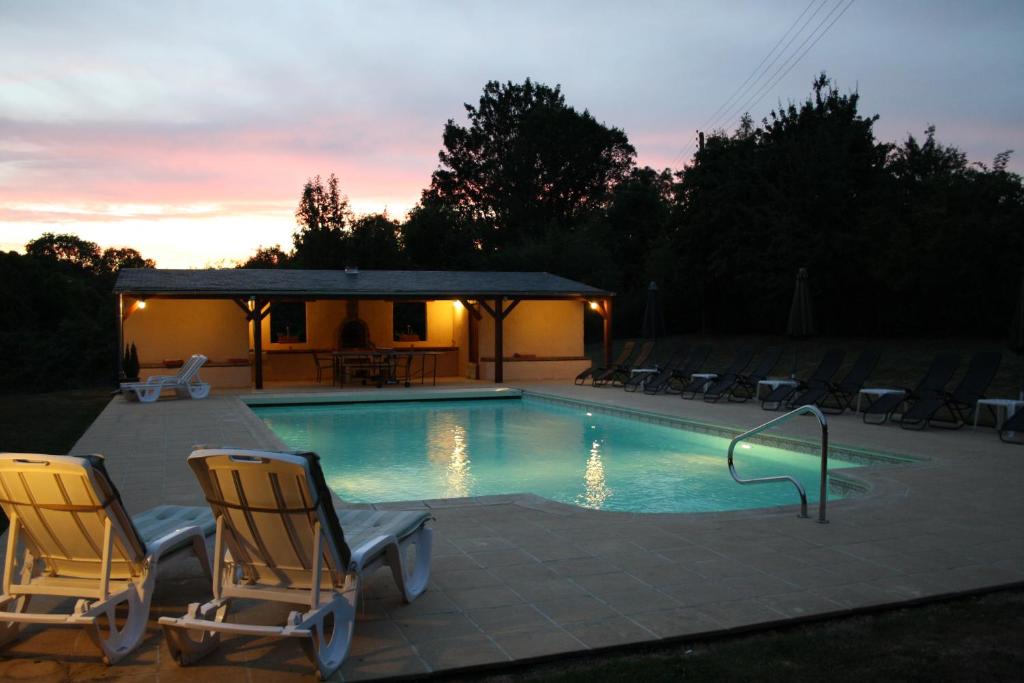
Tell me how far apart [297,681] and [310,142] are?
21.9 meters

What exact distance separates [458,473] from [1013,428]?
5638 mm

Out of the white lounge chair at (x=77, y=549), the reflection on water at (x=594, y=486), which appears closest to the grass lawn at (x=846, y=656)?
the white lounge chair at (x=77, y=549)

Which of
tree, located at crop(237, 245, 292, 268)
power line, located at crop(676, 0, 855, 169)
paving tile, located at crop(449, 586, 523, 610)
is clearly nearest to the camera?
paving tile, located at crop(449, 586, 523, 610)

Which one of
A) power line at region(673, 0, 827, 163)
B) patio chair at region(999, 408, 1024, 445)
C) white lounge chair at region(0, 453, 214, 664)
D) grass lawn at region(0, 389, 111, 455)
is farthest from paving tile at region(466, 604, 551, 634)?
power line at region(673, 0, 827, 163)

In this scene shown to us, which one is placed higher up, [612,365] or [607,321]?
[607,321]

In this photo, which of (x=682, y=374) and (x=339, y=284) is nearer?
(x=682, y=374)

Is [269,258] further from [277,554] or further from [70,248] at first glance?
[277,554]

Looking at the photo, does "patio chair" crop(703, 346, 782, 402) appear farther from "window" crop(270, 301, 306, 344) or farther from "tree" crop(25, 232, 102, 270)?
→ "tree" crop(25, 232, 102, 270)

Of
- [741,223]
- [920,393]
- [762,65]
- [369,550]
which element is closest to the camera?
[369,550]

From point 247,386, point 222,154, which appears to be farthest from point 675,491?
point 222,154

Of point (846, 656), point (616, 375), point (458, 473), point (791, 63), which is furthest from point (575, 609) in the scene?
point (791, 63)

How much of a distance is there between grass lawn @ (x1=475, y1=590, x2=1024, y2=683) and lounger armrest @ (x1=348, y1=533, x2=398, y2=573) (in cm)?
63

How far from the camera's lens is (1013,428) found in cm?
813

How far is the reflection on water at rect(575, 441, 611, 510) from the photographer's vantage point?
7.08 meters
